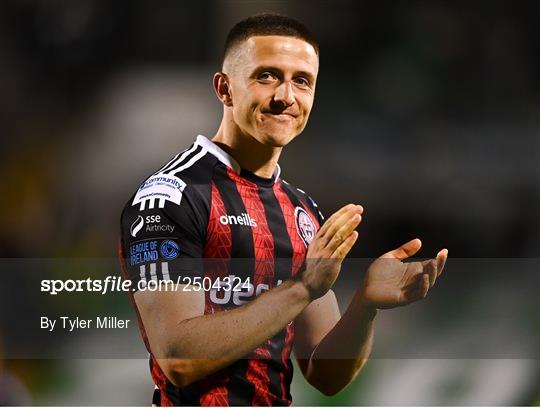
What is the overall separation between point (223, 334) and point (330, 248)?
38cm

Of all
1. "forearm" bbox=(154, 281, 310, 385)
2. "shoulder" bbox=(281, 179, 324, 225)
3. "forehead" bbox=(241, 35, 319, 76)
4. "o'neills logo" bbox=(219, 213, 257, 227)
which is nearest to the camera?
"forearm" bbox=(154, 281, 310, 385)

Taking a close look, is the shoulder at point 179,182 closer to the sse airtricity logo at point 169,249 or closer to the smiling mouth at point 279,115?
the sse airtricity logo at point 169,249

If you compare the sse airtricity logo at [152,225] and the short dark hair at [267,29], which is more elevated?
the short dark hair at [267,29]

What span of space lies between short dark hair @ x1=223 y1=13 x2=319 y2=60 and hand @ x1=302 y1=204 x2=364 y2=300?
0.60 m

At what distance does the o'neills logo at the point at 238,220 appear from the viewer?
6.73ft

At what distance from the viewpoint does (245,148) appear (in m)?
2.18

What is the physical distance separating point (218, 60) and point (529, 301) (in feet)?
4.97

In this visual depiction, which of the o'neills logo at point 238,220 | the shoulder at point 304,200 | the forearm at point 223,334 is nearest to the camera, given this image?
the forearm at point 223,334

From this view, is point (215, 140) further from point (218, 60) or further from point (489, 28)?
point (489, 28)

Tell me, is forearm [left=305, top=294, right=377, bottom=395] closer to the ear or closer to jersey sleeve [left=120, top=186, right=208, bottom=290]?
jersey sleeve [left=120, top=186, right=208, bottom=290]

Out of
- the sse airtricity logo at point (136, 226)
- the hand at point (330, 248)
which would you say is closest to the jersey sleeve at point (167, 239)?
the sse airtricity logo at point (136, 226)

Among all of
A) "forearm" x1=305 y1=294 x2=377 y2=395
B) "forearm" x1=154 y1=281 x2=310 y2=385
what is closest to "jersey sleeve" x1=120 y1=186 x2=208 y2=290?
"forearm" x1=154 y1=281 x2=310 y2=385

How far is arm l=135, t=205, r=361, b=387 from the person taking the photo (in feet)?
6.34

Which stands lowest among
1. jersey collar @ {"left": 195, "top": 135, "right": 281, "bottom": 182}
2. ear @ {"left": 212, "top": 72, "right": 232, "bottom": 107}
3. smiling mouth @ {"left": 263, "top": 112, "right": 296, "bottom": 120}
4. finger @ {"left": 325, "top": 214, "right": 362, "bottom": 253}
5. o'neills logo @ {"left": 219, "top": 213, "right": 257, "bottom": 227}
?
finger @ {"left": 325, "top": 214, "right": 362, "bottom": 253}
